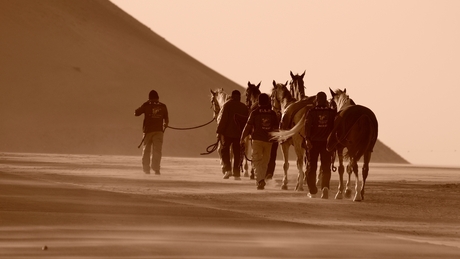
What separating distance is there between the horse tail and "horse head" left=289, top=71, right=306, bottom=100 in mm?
1882

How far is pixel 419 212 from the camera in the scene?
68.3 feet

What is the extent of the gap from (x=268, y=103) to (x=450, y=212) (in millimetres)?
6114

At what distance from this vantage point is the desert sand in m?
13.3

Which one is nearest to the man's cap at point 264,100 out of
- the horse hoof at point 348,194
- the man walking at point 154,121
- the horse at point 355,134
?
the horse at point 355,134

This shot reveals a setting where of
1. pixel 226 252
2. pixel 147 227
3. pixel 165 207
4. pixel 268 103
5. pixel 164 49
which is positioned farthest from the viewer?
pixel 164 49

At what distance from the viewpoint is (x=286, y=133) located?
25.5 m

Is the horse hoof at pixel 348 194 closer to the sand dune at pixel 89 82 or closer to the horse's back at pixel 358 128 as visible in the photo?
the horse's back at pixel 358 128

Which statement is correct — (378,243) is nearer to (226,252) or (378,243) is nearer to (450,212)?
(226,252)

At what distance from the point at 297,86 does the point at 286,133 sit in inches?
100

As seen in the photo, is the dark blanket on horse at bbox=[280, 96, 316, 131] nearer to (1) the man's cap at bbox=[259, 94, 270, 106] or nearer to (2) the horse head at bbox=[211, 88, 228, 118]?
(1) the man's cap at bbox=[259, 94, 270, 106]

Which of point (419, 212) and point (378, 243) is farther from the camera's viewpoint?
point (419, 212)

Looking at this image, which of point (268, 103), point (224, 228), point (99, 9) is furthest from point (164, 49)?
point (224, 228)

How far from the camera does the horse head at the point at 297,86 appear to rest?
27.6 meters

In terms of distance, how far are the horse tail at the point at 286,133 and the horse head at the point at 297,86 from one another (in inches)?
74.1
